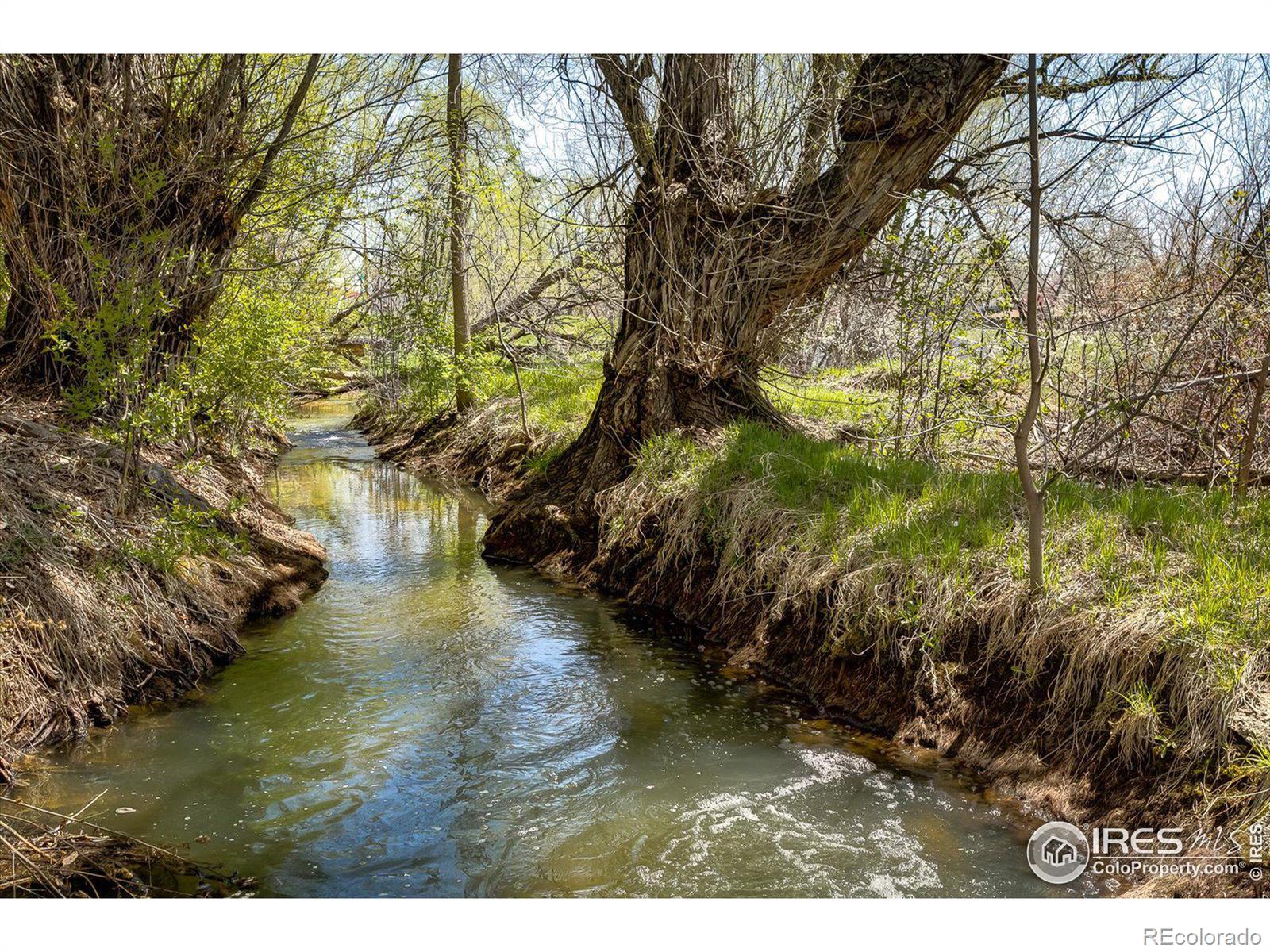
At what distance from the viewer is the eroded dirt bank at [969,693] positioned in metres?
3.20

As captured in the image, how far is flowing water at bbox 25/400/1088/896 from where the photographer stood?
331 cm

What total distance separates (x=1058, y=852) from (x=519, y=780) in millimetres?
2203

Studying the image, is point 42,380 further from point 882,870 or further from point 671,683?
point 882,870

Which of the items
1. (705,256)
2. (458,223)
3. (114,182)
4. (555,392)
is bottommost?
(555,392)

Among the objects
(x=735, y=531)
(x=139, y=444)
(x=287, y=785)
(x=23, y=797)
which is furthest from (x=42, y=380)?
(x=735, y=531)

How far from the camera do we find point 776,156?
268 inches

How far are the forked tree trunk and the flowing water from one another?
1.94m

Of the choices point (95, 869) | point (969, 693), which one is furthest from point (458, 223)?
point (95, 869)

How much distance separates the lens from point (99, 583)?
184 inches

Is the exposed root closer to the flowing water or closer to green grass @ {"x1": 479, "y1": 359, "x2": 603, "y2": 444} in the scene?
the flowing water

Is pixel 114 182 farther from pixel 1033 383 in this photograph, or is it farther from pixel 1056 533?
pixel 1056 533

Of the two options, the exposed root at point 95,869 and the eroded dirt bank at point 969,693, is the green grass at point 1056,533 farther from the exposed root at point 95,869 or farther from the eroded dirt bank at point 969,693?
the exposed root at point 95,869

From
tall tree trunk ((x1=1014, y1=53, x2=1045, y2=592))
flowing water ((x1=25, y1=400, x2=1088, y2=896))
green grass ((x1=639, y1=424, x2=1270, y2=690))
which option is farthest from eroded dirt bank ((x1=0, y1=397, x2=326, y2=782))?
tall tree trunk ((x1=1014, y1=53, x2=1045, y2=592))

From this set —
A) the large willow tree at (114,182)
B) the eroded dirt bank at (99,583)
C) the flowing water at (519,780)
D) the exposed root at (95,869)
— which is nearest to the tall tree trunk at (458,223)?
the large willow tree at (114,182)
